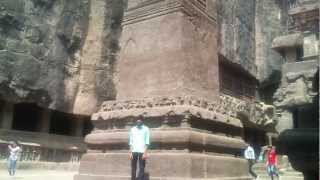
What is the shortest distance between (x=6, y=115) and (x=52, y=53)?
3.53m

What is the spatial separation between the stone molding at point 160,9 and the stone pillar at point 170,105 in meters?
0.01

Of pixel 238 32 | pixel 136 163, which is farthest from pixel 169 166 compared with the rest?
pixel 238 32

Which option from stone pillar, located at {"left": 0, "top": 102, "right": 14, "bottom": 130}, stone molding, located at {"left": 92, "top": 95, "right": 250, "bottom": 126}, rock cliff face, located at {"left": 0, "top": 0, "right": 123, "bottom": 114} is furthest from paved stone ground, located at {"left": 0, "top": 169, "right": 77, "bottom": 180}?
stone molding, located at {"left": 92, "top": 95, "right": 250, "bottom": 126}

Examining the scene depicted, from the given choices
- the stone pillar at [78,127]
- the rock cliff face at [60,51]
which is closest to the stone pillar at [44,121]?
the rock cliff face at [60,51]

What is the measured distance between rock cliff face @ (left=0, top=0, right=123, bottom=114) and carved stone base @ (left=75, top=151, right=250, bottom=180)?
13.0 metres

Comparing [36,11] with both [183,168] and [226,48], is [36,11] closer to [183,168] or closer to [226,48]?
[226,48]

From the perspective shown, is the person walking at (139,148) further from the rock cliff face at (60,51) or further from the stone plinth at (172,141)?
the rock cliff face at (60,51)

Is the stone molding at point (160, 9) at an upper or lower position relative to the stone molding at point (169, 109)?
upper

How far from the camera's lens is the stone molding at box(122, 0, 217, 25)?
19.4 ft

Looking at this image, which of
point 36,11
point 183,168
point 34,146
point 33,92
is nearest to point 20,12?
point 36,11

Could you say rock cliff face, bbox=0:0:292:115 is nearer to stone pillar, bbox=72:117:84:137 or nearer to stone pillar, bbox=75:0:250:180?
stone pillar, bbox=72:117:84:137

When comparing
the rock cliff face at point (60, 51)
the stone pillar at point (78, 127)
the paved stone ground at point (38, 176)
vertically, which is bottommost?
the paved stone ground at point (38, 176)

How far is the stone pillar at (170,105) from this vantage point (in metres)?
5.23

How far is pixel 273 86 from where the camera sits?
31812mm
